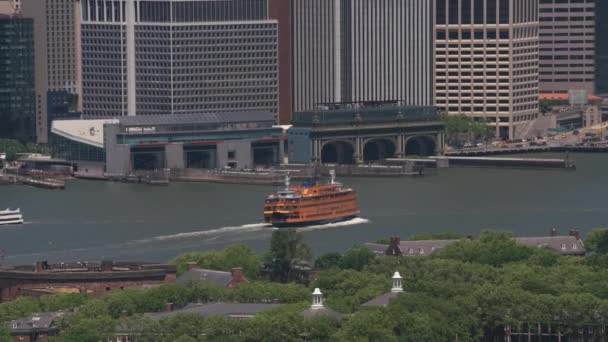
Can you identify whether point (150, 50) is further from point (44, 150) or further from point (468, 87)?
point (468, 87)

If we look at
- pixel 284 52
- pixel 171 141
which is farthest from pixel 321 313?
pixel 284 52

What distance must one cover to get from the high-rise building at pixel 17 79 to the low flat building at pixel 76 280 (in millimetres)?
77718

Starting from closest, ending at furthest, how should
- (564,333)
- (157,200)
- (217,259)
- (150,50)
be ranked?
(564,333) → (217,259) → (157,200) → (150,50)

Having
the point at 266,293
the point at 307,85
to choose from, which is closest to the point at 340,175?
the point at 307,85

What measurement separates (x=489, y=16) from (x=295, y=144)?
854 inches

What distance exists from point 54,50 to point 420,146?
23.0m

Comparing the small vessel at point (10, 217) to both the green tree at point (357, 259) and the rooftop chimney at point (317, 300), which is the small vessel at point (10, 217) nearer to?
the green tree at point (357, 259)

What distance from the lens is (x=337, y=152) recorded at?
556 feet

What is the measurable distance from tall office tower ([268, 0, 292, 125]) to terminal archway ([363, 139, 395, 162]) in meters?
7.05

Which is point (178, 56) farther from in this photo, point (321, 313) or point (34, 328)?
point (321, 313)

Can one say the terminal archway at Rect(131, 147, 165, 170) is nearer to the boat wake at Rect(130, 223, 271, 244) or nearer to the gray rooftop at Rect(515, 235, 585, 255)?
the boat wake at Rect(130, 223, 271, 244)

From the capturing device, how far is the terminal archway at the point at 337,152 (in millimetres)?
168750

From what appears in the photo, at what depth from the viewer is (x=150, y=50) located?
571ft

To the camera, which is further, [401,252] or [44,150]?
[44,150]
